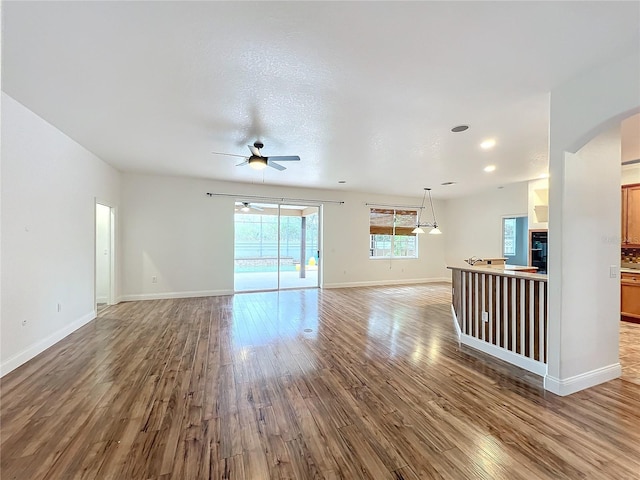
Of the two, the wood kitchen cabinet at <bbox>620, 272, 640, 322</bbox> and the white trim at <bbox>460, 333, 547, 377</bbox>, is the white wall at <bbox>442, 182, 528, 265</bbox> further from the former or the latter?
the white trim at <bbox>460, 333, 547, 377</bbox>

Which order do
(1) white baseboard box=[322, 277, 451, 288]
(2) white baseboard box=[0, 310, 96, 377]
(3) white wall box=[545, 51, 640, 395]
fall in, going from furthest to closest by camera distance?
(1) white baseboard box=[322, 277, 451, 288], (2) white baseboard box=[0, 310, 96, 377], (3) white wall box=[545, 51, 640, 395]

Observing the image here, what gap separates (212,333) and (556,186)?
4494 millimetres

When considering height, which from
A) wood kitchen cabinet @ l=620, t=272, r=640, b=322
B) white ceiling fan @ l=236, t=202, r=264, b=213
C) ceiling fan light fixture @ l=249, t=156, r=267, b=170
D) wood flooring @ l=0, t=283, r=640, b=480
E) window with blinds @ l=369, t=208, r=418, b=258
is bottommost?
wood flooring @ l=0, t=283, r=640, b=480

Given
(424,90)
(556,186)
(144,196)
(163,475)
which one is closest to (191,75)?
(424,90)

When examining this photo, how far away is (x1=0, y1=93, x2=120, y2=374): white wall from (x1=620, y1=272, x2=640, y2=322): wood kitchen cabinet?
28.9 ft

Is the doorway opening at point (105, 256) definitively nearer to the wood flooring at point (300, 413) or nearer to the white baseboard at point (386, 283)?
the wood flooring at point (300, 413)

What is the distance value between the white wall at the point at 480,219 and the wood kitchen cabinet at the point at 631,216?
1.99 m

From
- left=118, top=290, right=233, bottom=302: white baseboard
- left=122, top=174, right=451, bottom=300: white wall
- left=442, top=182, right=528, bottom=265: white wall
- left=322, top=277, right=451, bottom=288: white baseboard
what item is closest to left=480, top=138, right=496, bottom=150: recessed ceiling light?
left=442, top=182, right=528, bottom=265: white wall

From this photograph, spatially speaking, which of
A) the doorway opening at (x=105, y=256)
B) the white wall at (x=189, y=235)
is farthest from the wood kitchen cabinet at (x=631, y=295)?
the doorway opening at (x=105, y=256)

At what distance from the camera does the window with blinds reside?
346 inches

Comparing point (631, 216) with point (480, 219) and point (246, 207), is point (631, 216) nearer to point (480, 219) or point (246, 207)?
point (480, 219)

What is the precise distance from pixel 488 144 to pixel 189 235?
21.0 ft

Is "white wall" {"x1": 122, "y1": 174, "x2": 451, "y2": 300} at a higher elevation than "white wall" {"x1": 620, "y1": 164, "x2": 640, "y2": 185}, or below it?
below

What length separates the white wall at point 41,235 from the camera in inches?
111
